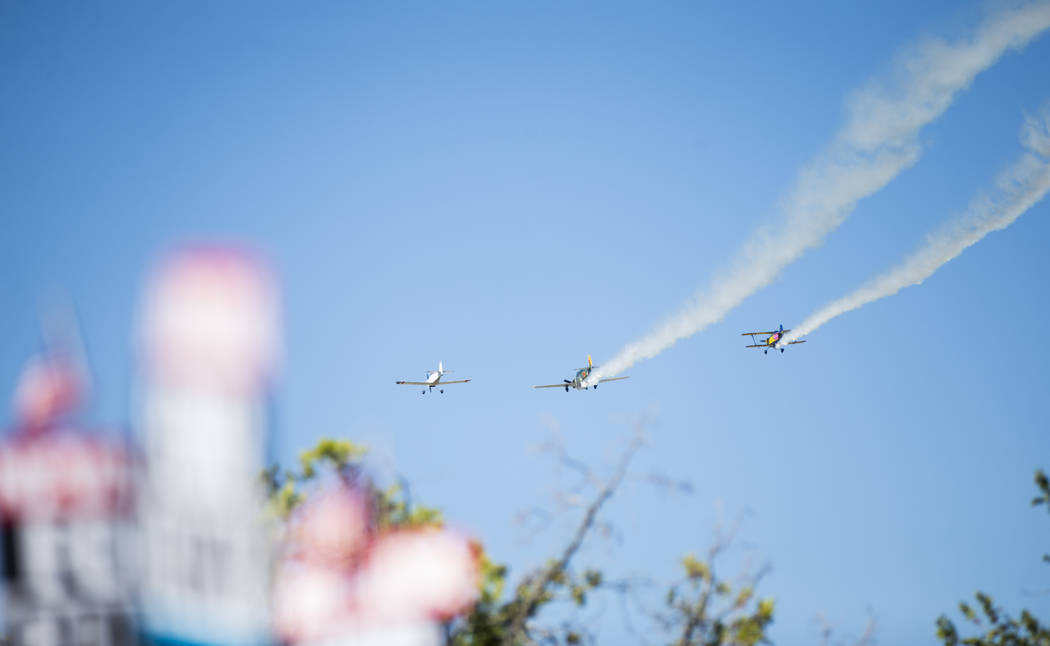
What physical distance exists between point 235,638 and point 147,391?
2410mm

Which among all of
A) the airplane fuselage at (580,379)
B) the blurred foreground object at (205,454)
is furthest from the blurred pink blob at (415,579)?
the airplane fuselage at (580,379)

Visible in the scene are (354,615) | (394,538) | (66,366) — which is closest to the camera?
(66,366)

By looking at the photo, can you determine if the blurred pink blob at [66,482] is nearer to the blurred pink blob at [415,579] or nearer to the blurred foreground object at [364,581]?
the blurred foreground object at [364,581]

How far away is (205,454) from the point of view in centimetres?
843

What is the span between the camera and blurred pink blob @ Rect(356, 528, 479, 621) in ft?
34.3

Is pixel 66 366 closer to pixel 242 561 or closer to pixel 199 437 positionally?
pixel 199 437

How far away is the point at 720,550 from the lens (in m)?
13.6

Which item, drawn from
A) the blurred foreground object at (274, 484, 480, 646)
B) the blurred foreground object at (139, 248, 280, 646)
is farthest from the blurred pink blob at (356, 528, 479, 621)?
the blurred foreground object at (139, 248, 280, 646)

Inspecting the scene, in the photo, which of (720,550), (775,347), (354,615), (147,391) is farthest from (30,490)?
(775,347)

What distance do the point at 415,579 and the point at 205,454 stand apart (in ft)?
12.9

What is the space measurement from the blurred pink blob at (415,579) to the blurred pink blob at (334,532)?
0.33 meters

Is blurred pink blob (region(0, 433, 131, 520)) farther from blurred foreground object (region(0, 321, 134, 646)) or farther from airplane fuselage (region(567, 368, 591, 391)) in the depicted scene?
airplane fuselage (region(567, 368, 591, 391))

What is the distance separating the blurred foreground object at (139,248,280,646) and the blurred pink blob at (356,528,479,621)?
2.10m

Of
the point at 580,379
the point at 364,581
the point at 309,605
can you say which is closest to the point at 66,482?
the point at 309,605
